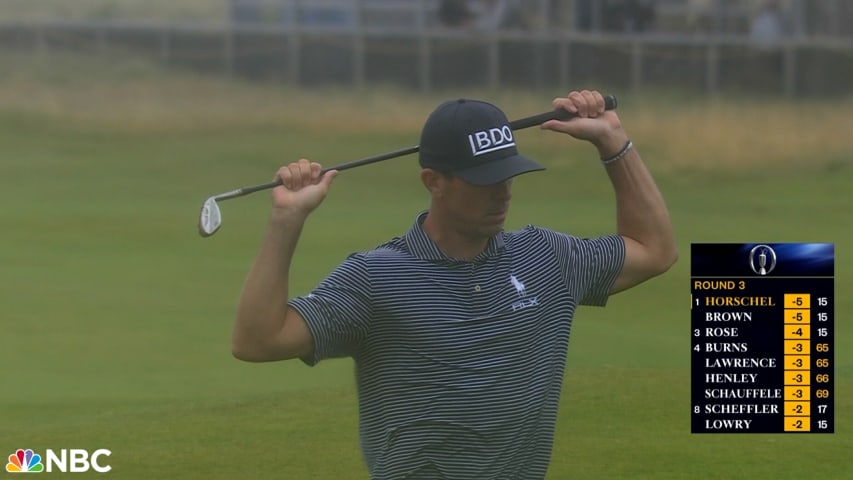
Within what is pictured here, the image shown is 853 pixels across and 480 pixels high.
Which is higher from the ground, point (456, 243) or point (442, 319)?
point (456, 243)

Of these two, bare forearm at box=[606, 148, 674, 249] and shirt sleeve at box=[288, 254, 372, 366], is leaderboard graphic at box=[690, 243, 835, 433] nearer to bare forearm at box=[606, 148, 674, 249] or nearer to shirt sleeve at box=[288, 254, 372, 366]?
bare forearm at box=[606, 148, 674, 249]

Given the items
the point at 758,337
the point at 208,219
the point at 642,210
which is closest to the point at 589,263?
the point at 642,210

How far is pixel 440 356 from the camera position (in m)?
4.13

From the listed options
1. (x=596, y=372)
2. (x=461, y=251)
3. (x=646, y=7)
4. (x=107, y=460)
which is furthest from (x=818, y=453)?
(x=646, y=7)

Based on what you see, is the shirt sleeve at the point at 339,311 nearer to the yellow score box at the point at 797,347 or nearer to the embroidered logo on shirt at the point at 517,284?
the embroidered logo on shirt at the point at 517,284

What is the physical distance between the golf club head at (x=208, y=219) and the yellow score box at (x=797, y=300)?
11.9ft

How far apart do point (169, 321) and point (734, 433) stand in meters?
4.84

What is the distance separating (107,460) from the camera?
26.8ft

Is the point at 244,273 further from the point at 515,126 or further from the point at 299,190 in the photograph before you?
the point at 299,190

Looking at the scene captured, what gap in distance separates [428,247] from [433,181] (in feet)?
0.63

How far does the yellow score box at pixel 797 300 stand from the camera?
7.56 metres

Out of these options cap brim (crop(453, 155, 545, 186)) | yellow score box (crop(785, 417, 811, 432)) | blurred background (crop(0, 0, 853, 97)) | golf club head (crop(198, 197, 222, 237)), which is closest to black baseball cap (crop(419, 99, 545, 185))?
cap brim (crop(453, 155, 545, 186))

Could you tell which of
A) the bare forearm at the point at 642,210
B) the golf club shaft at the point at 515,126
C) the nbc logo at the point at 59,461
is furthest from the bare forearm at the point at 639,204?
the nbc logo at the point at 59,461

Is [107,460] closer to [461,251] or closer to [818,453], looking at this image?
[818,453]
